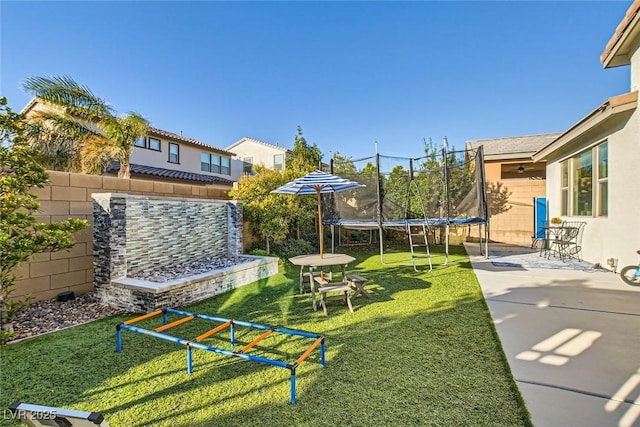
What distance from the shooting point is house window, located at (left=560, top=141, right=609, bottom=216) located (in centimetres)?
705

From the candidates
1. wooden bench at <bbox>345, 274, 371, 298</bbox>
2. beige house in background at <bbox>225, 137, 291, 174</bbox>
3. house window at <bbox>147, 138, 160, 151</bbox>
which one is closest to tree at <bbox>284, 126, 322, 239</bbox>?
wooden bench at <bbox>345, 274, 371, 298</bbox>

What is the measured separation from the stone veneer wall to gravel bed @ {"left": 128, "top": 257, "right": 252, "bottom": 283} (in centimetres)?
13

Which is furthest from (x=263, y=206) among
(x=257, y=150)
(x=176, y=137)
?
(x=257, y=150)

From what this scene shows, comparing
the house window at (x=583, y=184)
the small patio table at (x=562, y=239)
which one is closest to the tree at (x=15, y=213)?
the small patio table at (x=562, y=239)

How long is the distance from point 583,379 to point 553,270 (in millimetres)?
5389

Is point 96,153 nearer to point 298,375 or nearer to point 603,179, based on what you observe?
point 298,375

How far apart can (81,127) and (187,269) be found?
735cm

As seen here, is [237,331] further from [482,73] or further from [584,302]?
[482,73]

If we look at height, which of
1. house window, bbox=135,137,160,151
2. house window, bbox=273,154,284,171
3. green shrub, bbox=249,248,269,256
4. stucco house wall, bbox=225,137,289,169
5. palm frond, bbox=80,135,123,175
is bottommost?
green shrub, bbox=249,248,269,256

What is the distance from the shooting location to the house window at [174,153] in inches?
688

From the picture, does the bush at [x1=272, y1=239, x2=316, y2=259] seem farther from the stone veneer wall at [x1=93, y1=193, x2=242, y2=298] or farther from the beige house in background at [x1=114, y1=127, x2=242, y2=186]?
the beige house in background at [x1=114, y1=127, x2=242, y2=186]

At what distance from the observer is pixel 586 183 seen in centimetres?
791

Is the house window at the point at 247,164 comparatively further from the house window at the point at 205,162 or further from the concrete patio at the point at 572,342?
the concrete patio at the point at 572,342

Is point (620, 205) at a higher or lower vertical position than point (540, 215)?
higher
